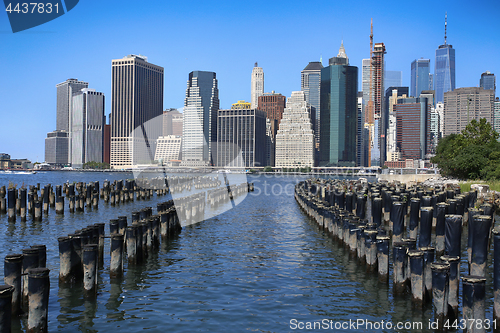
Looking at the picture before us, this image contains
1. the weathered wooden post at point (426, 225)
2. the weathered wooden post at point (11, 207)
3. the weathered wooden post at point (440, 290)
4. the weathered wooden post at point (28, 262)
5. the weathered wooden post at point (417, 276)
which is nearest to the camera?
the weathered wooden post at point (440, 290)

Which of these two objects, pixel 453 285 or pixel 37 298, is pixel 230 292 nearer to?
pixel 37 298

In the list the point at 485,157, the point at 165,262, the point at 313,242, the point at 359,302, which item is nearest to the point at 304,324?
the point at 359,302

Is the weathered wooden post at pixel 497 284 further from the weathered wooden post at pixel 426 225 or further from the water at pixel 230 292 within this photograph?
the weathered wooden post at pixel 426 225

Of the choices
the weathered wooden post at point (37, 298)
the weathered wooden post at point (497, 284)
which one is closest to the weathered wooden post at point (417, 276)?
the weathered wooden post at point (497, 284)

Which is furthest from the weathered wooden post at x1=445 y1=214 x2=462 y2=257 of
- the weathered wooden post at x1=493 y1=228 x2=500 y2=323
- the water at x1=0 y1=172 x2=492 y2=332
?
the weathered wooden post at x1=493 y1=228 x2=500 y2=323

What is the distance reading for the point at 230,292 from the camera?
56.7 ft

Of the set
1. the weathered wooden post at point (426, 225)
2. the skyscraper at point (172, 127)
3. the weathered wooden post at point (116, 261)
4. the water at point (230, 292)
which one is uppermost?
the skyscraper at point (172, 127)

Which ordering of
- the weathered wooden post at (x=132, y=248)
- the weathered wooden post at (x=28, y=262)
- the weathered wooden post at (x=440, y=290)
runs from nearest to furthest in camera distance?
the weathered wooden post at (x=440, y=290)
the weathered wooden post at (x=28, y=262)
the weathered wooden post at (x=132, y=248)

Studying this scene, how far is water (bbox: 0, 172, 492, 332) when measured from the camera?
14172mm

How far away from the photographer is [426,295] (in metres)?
15.2

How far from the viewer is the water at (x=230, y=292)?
14172 mm

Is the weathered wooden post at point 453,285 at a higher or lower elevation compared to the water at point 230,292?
higher

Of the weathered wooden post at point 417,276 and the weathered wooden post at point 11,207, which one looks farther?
the weathered wooden post at point 11,207

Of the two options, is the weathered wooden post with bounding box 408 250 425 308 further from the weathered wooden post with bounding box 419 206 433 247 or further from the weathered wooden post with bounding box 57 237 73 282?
the weathered wooden post with bounding box 57 237 73 282
